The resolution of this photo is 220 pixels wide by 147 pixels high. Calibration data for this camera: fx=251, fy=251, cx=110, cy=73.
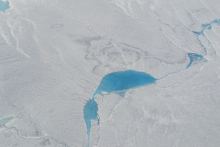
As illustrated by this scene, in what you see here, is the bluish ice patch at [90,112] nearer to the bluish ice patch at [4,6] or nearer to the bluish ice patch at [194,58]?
the bluish ice patch at [194,58]

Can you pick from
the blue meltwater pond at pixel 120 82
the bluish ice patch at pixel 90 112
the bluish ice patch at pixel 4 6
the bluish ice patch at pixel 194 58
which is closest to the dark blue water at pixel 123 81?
the blue meltwater pond at pixel 120 82

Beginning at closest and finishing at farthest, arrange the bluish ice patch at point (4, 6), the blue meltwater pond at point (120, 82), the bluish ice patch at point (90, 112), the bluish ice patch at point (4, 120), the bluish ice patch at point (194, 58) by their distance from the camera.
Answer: the bluish ice patch at point (4, 120) → the bluish ice patch at point (90, 112) → the blue meltwater pond at point (120, 82) → the bluish ice patch at point (194, 58) → the bluish ice patch at point (4, 6)

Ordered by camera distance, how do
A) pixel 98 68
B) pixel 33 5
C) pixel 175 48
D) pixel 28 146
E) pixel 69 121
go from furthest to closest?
pixel 33 5 → pixel 175 48 → pixel 98 68 → pixel 69 121 → pixel 28 146

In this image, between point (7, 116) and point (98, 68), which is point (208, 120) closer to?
point (98, 68)

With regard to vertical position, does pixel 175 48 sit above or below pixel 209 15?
below

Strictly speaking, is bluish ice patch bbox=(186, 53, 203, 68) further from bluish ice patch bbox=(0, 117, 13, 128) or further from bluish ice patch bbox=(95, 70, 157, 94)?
bluish ice patch bbox=(0, 117, 13, 128)

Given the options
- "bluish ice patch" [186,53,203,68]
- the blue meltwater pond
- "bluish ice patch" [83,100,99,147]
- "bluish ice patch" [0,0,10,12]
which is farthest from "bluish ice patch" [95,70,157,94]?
"bluish ice patch" [0,0,10,12]

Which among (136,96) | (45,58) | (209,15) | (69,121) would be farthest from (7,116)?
(209,15)
